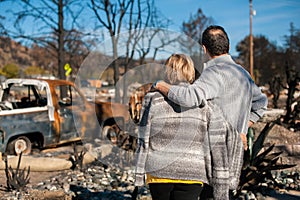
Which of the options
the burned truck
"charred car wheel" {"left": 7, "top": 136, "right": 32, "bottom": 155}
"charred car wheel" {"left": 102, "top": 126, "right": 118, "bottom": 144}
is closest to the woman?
the burned truck

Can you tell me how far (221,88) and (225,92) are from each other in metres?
0.05

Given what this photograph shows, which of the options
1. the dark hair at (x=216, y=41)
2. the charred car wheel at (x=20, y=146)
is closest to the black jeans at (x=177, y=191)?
the dark hair at (x=216, y=41)

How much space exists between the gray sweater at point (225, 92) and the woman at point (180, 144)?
9 cm

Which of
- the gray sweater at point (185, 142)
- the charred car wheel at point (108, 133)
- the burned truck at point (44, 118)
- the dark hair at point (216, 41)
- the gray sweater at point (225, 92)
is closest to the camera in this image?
the gray sweater at point (225, 92)

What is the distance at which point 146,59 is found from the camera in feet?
12.2

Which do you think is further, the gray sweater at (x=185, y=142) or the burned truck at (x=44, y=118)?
the burned truck at (x=44, y=118)

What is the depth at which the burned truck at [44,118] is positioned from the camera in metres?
7.59

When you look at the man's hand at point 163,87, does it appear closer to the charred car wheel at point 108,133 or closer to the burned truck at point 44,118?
the burned truck at point 44,118

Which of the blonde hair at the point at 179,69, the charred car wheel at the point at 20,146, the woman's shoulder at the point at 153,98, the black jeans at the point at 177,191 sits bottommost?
the charred car wheel at the point at 20,146

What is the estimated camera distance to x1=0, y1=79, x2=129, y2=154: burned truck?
24.9ft

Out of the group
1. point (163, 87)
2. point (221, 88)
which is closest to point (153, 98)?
point (163, 87)

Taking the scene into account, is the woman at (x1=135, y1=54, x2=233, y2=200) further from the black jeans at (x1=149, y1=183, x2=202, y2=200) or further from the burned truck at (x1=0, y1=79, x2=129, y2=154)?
the burned truck at (x1=0, y1=79, x2=129, y2=154)

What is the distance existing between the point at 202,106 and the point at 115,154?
170 inches

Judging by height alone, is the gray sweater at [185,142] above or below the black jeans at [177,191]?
above
